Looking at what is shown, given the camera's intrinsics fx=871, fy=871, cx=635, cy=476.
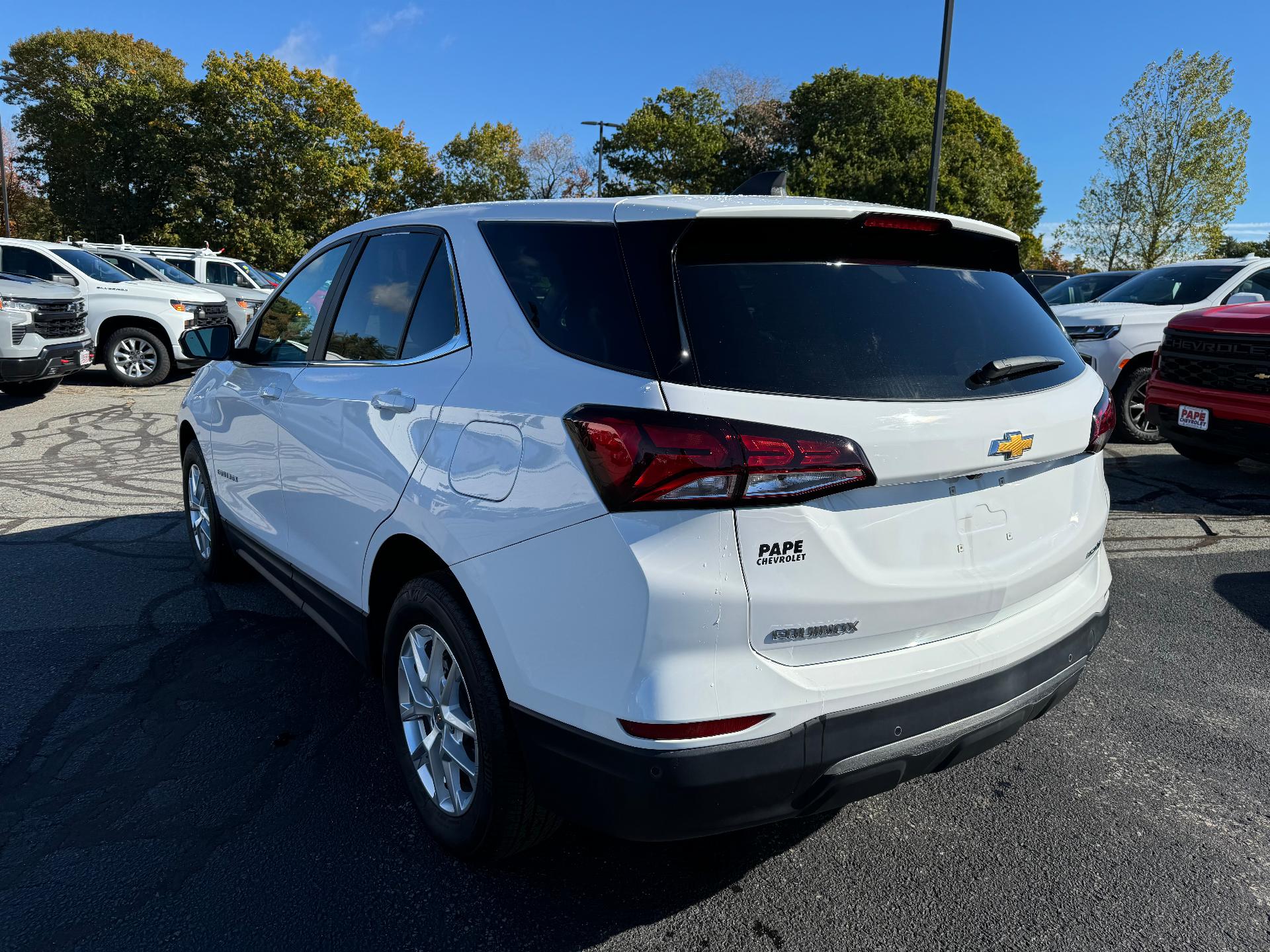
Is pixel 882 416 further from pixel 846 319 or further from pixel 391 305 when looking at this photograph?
pixel 391 305

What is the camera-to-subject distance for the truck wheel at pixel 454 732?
82.8 inches

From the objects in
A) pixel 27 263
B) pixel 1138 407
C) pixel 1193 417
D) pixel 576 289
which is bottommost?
pixel 1138 407

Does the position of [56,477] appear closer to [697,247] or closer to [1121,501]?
[697,247]

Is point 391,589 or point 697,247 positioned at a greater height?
point 697,247

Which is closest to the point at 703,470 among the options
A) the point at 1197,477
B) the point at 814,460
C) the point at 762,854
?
the point at 814,460

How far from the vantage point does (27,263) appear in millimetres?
11992

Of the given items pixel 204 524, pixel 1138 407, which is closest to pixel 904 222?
pixel 204 524

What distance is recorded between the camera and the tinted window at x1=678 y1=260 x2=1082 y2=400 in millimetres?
1874

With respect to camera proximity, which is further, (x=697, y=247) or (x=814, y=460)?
(x=697, y=247)

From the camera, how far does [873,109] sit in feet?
139

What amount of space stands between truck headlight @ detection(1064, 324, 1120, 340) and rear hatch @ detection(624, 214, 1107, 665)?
7010mm

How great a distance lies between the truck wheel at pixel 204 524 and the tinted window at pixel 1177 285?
29.4 feet

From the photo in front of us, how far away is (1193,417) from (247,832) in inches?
272

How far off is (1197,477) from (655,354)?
23.5ft
